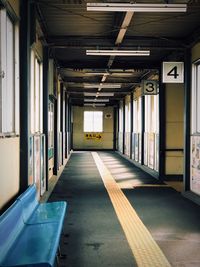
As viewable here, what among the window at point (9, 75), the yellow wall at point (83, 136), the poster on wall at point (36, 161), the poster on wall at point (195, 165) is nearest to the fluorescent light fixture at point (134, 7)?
the window at point (9, 75)

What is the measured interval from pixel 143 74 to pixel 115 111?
47.8 feet

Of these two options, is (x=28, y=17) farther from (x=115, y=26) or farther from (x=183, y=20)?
(x=183, y=20)

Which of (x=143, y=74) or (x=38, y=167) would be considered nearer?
(x=38, y=167)

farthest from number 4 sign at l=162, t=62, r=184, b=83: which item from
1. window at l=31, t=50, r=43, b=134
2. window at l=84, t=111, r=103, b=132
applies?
window at l=84, t=111, r=103, b=132

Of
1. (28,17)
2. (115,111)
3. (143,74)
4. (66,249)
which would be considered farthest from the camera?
(115,111)

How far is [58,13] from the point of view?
6895mm

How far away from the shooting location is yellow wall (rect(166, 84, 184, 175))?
10758 millimetres

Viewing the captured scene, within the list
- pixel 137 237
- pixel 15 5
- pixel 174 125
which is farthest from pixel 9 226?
pixel 174 125

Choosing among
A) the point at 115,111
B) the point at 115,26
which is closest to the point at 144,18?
the point at 115,26

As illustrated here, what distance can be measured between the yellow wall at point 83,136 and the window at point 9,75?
22.6m

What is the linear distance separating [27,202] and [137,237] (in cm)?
144

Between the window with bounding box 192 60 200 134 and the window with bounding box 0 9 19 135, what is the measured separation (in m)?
3.99

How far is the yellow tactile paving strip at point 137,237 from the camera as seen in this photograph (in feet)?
13.3

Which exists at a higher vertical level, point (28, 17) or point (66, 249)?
point (28, 17)
